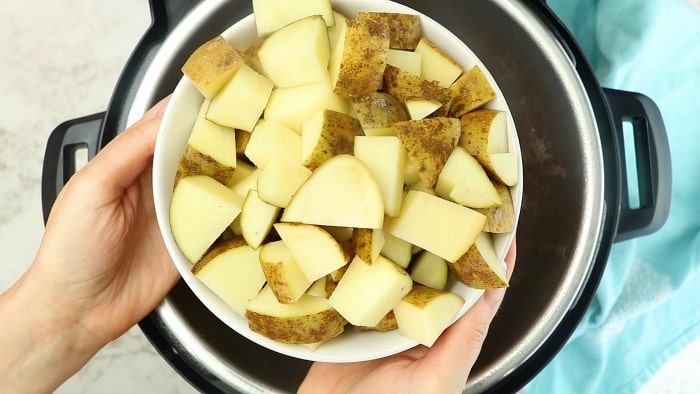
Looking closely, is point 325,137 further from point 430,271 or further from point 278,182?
point 430,271

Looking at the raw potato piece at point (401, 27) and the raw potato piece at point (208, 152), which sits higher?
the raw potato piece at point (401, 27)

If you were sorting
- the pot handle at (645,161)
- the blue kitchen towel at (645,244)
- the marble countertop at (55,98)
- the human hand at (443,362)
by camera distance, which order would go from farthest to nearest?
the marble countertop at (55,98), the blue kitchen towel at (645,244), the pot handle at (645,161), the human hand at (443,362)

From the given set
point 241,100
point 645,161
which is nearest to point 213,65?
point 241,100

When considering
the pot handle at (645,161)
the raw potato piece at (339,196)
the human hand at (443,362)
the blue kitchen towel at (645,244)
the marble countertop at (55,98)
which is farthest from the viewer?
the marble countertop at (55,98)

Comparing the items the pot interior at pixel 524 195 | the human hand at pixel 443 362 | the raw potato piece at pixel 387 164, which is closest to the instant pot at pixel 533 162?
the pot interior at pixel 524 195

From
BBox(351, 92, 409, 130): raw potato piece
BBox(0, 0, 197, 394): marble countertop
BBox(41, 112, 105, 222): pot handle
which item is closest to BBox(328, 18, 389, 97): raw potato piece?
BBox(351, 92, 409, 130): raw potato piece

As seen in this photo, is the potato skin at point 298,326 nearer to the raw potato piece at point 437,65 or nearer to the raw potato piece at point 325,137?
the raw potato piece at point 325,137
